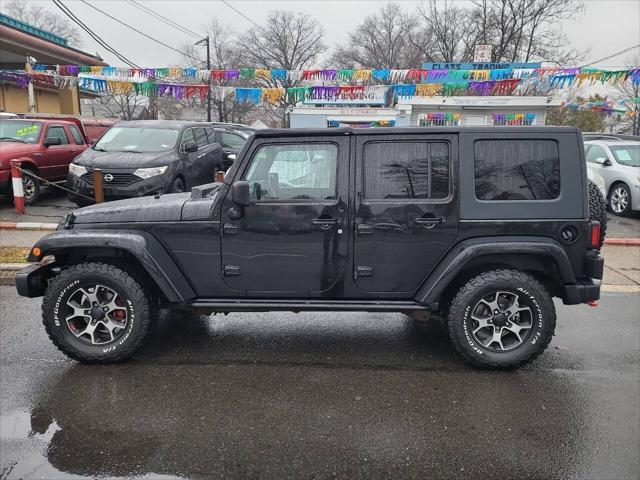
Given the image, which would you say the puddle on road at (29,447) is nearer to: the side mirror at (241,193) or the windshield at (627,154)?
the side mirror at (241,193)

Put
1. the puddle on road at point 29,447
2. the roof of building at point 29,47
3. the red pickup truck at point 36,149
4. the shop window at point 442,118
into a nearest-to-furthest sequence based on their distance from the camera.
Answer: the puddle on road at point 29,447
the red pickup truck at point 36,149
the roof of building at point 29,47
the shop window at point 442,118

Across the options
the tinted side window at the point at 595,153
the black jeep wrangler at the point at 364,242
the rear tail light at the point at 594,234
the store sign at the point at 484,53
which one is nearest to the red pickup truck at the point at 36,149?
the black jeep wrangler at the point at 364,242

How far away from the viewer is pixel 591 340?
15.5 feet

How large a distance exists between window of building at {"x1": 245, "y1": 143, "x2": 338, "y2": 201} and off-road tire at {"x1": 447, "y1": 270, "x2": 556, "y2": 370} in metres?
1.40

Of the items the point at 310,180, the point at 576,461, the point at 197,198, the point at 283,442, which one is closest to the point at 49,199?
the point at 197,198

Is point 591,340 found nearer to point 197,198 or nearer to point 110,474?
point 197,198

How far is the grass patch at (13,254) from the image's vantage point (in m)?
6.89

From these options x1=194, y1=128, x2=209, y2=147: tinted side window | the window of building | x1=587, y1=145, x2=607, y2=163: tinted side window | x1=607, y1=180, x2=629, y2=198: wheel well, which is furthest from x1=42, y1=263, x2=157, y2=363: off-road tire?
x1=587, y1=145, x2=607, y2=163: tinted side window

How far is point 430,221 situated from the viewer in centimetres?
387

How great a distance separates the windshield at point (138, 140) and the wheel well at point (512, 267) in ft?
23.2

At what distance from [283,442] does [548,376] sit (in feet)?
7.15

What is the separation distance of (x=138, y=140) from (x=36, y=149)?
8.51ft

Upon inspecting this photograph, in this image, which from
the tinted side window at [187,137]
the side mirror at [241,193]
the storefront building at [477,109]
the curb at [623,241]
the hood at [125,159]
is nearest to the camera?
the side mirror at [241,193]

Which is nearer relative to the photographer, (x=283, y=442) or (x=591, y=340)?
(x=283, y=442)
